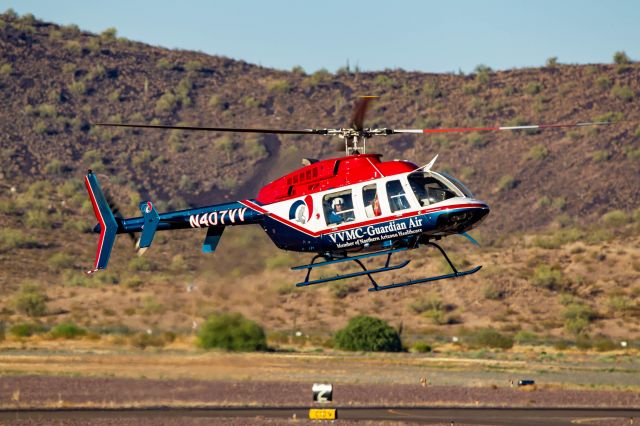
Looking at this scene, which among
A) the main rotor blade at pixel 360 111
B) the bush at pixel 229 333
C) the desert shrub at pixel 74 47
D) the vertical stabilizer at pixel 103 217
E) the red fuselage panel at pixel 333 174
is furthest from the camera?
the desert shrub at pixel 74 47

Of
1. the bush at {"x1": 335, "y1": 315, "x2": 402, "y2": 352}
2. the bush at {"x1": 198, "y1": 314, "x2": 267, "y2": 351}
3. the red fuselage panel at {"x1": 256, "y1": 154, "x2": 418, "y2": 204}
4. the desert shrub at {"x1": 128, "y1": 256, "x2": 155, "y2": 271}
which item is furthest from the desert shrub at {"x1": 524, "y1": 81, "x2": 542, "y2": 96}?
the red fuselage panel at {"x1": 256, "y1": 154, "x2": 418, "y2": 204}

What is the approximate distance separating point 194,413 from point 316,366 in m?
19.1

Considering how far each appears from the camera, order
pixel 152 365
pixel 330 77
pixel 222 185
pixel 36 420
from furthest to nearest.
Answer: pixel 330 77 → pixel 222 185 → pixel 152 365 → pixel 36 420

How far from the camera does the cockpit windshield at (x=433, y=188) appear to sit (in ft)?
94.6

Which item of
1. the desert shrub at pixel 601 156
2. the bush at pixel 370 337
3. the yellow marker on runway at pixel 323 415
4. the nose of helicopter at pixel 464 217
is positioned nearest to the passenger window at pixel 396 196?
the nose of helicopter at pixel 464 217

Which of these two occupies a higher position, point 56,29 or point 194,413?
point 56,29

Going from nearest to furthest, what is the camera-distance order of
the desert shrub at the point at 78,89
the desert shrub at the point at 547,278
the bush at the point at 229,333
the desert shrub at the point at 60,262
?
the bush at the point at 229,333, the desert shrub at the point at 547,278, the desert shrub at the point at 60,262, the desert shrub at the point at 78,89

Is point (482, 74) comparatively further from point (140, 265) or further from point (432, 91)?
point (140, 265)

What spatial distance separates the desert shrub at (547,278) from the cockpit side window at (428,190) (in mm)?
62421

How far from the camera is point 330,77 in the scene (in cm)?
15125

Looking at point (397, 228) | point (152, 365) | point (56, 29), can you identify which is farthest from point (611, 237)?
point (56, 29)

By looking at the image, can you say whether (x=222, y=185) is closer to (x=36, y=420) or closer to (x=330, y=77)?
(x=330, y=77)

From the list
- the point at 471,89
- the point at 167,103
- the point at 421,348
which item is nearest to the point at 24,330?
the point at 421,348

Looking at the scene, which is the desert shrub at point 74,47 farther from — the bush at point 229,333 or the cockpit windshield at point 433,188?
the cockpit windshield at point 433,188
